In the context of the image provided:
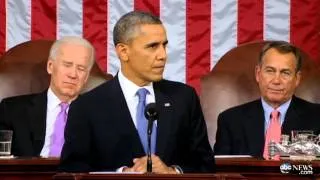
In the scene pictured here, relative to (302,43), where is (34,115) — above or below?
below

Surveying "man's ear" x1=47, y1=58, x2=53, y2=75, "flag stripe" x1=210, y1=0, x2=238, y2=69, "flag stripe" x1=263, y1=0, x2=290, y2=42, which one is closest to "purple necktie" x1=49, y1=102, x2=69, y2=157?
"man's ear" x1=47, y1=58, x2=53, y2=75

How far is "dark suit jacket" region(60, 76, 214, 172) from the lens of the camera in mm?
4734

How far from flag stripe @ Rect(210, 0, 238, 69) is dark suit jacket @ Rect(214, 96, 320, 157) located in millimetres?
1043

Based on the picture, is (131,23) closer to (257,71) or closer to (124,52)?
(124,52)

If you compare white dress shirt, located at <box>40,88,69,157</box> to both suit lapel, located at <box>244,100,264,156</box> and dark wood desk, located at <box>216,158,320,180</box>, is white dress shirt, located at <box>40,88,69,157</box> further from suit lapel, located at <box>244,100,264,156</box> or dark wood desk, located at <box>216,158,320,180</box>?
dark wood desk, located at <box>216,158,320,180</box>

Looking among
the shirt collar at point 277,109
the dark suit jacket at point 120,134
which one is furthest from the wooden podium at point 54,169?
the shirt collar at point 277,109

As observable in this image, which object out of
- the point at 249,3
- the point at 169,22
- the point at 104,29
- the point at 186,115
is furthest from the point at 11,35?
the point at 186,115

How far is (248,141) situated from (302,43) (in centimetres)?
135

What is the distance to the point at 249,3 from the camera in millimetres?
7070

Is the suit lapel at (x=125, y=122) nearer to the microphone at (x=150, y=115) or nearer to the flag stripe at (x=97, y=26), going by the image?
the microphone at (x=150, y=115)

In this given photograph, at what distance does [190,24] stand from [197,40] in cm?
11

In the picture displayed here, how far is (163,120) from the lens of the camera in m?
4.78

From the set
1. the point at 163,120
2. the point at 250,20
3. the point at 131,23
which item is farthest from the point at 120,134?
the point at 250,20

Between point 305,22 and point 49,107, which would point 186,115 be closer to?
point 49,107
